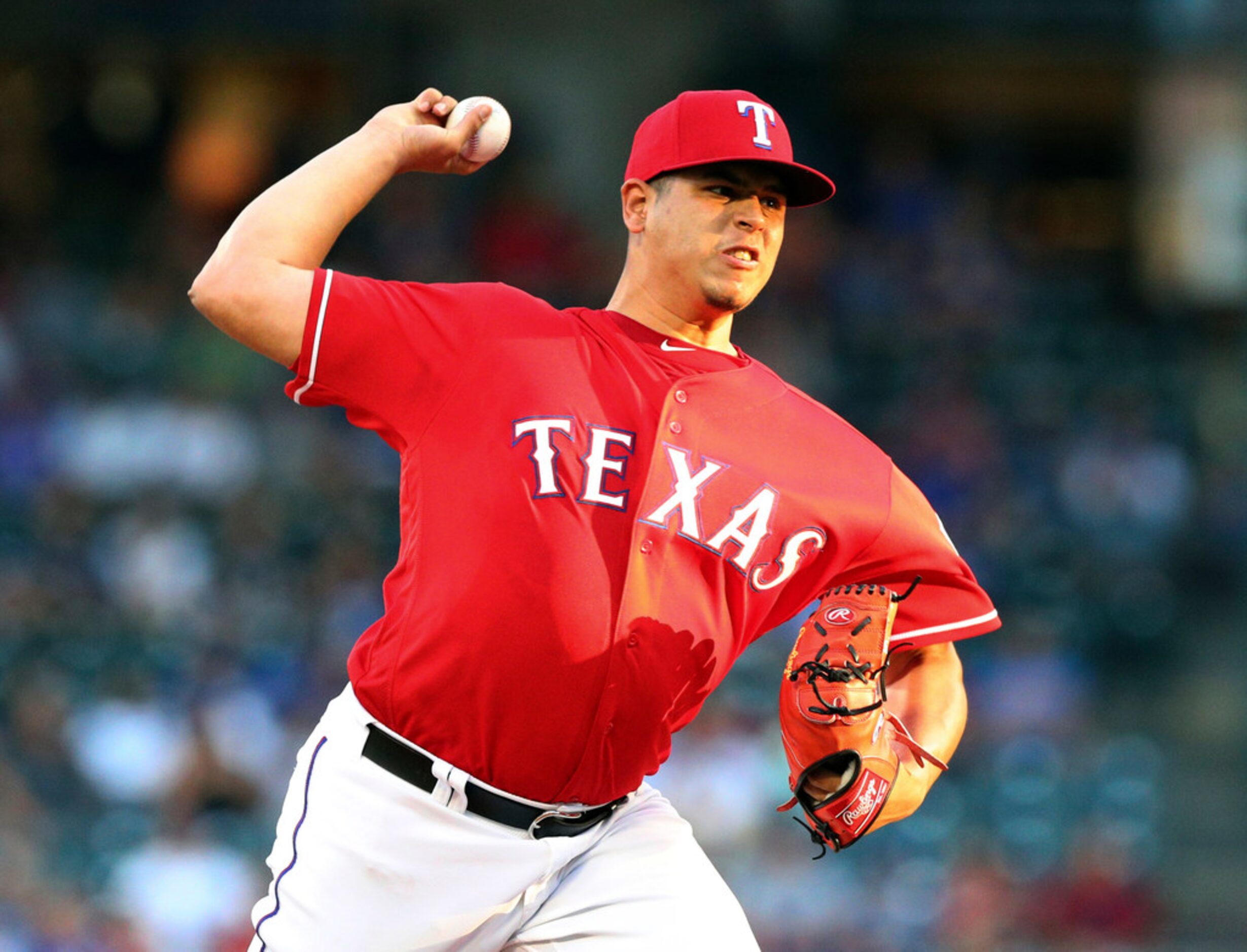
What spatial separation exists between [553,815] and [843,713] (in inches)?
21.7

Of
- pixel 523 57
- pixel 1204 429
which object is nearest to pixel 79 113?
pixel 523 57

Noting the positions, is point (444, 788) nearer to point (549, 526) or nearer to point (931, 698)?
point (549, 526)

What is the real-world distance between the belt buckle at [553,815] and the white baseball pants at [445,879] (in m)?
0.02

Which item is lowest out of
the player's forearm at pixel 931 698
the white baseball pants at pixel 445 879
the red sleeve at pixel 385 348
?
the white baseball pants at pixel 445 879

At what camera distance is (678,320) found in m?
3.07

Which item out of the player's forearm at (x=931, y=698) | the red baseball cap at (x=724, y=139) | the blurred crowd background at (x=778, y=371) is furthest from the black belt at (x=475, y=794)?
the blurred crowd background at (x=778, y=371)

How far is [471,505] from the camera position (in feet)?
8.98

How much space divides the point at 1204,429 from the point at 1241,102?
388cm

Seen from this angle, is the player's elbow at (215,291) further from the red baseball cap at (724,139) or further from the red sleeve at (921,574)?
the red sleeve at (921,574)

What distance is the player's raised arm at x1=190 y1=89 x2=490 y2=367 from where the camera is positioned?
2.63 meters

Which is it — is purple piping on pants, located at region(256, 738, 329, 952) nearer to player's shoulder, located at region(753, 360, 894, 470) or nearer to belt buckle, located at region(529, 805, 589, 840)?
belt buckle, located at region(529, 805, 589, 840)

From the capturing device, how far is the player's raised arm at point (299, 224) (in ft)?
8.64

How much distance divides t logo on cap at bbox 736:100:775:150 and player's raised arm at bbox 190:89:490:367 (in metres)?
0.47

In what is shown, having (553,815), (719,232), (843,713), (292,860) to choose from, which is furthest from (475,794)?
(719,232)
